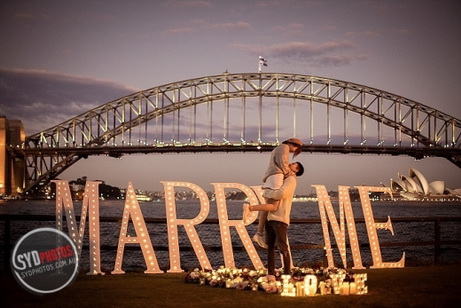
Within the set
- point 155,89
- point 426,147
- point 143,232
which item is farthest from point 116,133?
point 143,232

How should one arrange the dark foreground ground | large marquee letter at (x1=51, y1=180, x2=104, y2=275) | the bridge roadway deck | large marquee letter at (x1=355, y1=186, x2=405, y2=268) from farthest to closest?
1. the bridge roadway deck
2. large marquee letter at (x1=355, y1=186, x2=405, y2=268)
3. large marquee letter at (x1=51, y1=180, x2=104, y2=275)
4. the dark foreground ground

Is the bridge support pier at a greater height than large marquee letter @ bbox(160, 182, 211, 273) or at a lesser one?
greater

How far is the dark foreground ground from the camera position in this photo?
22.5 ft

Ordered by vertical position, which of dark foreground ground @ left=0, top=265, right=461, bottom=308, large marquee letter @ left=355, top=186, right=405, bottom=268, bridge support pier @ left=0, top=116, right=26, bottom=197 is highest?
bridge support pier @ left=0, top=116, right=26, bottom=197

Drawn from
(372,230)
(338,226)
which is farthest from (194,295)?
(372,230)

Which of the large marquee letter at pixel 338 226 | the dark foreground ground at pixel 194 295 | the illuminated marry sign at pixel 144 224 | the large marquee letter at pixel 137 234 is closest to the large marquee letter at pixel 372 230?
the large marquee letter at pixel 338 226

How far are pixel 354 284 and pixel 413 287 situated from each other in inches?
38.8

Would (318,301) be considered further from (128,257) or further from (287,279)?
(128,257)

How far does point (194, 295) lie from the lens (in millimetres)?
7430

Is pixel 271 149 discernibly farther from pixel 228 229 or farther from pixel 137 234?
pixel 137 234

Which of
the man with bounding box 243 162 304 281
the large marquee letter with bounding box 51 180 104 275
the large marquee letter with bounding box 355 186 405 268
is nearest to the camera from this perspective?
the man with bounding box 243 162 304 281

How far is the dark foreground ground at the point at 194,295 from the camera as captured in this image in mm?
6863

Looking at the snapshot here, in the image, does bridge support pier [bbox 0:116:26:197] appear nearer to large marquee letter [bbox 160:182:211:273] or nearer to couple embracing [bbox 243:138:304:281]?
large marquee letter [bbox 160:182:211:273]

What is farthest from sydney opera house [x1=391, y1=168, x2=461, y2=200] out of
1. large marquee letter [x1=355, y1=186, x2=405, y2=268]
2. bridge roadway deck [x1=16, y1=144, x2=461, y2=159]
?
large marquee letter [x1=355, y1=186, x2=405, y2=268]
